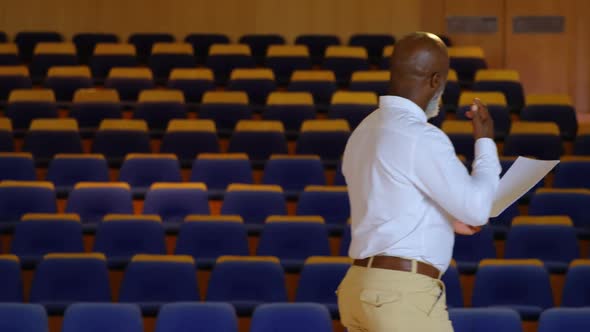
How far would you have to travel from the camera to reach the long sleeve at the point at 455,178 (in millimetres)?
1253

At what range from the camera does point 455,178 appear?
1.25 metres

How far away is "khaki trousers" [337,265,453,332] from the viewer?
1280 millimetres

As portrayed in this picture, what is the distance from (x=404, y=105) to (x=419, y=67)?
51 mm

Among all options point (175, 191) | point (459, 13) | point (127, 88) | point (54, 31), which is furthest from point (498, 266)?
point (54, 31)

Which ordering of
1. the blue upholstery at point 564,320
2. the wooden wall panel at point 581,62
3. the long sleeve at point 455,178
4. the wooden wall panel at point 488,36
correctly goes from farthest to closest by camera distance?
1. the wooden wall panel at point 488,36
2. the wooden wall panel at point 581,62
3. the blue upholstery at point 564,320
4. the long sleeve at point 455,178

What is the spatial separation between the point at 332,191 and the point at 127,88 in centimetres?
167

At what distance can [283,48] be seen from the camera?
5426 mm

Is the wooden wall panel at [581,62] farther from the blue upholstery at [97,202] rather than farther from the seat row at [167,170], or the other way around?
the blue upholstery at [97,202]

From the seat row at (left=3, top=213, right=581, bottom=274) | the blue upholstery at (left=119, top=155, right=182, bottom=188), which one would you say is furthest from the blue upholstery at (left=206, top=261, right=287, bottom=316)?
the blue upholstery at (left=119, top=155, right=182, bottom=188)

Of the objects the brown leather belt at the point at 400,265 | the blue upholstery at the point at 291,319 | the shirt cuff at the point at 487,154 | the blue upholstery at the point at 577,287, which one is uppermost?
the shirt cuff at the point at 487,154

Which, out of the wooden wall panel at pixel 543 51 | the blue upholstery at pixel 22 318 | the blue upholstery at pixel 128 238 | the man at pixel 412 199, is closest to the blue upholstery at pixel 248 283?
the blue upholstery at pixel 128 238

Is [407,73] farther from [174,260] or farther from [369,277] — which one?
[174,260]

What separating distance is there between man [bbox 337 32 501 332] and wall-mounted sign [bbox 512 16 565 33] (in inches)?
192

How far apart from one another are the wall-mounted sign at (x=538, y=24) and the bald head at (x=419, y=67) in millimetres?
4894
